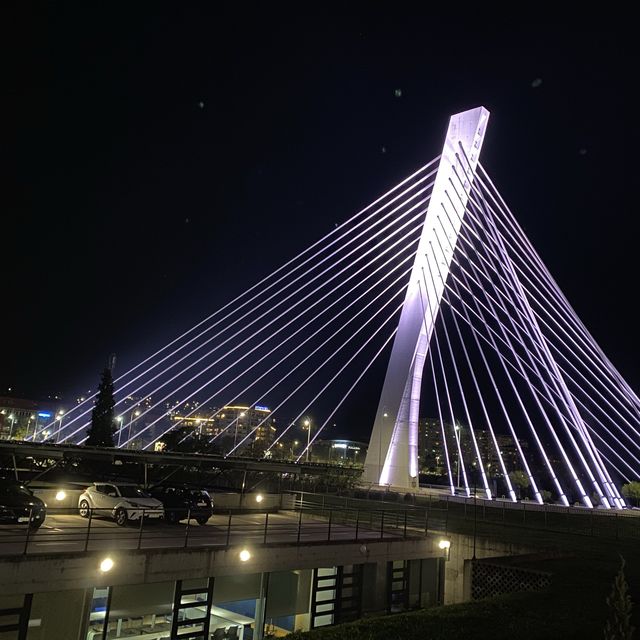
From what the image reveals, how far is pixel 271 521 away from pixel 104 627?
8.69m

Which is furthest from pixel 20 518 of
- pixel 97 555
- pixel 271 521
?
pixel 271 521

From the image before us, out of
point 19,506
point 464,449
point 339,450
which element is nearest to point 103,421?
point 19,506

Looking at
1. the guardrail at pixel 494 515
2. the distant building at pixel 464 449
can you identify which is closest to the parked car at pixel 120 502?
the guardrail at pixel 494 515

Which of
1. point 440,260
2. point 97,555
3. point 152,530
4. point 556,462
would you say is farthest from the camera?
point 556,462

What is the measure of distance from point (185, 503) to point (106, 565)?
6.26 m

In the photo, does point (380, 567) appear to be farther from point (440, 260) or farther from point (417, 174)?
point (417, 174)

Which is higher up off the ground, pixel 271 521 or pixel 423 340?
pixel 423 340

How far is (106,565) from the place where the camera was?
1143 cm

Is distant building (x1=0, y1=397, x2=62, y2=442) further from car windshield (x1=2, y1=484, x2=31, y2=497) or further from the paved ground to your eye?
car windshield (x1=2, y1=484, x2=31, y2=497)

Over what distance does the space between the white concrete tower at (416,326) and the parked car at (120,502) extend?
14.3m

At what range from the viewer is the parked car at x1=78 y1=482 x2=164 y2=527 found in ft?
52.5

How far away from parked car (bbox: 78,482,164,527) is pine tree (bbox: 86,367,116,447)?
99.6ft

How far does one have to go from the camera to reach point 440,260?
28953 mm

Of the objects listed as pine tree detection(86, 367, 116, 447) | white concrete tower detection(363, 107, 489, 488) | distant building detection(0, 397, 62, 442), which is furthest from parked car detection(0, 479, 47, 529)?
distant building detection(0, 397, 62, 442)
